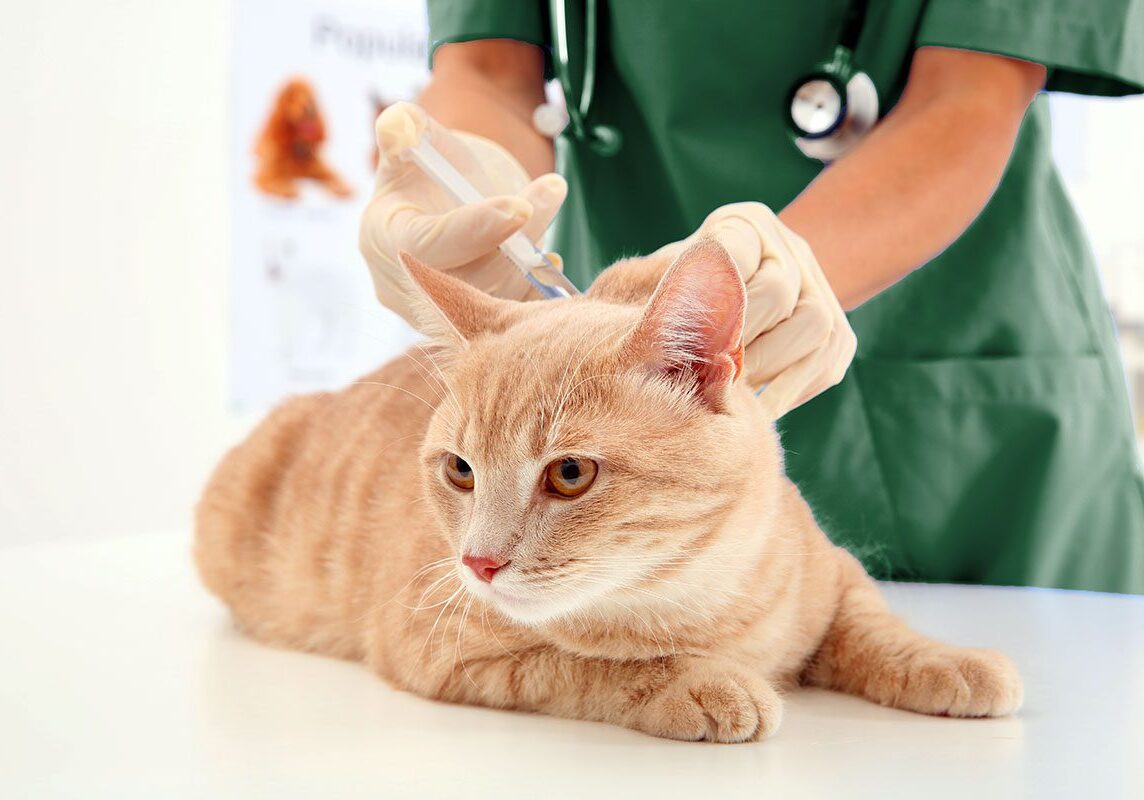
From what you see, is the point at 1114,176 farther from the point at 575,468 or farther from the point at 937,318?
the point at 575,468

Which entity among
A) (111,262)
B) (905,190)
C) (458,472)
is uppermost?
(905,190)

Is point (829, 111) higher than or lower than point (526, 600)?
higher

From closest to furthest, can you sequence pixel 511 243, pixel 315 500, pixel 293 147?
pixel 511 243 → pixel 315 500 → pixel 293 147

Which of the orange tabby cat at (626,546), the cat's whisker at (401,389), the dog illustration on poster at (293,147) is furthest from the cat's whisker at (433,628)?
the dog illustration on poster at (293,147)

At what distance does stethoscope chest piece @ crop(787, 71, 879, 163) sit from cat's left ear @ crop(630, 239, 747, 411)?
1.62ft

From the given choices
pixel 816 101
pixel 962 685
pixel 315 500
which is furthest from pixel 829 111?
pixel 315 500

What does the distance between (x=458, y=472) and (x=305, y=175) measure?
10.6ft

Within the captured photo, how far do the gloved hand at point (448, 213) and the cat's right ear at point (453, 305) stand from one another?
0.31 feet

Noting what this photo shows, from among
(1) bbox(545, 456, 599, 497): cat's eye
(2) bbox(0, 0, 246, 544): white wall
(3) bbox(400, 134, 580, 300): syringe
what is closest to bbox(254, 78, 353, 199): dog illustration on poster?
(2) bbox(0, 0, 246, 544): white wall

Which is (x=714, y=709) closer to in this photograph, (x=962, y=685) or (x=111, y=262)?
(x=962, y=685)

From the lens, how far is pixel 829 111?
53.1 inches

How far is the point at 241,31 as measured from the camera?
388 cm

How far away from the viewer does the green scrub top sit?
5.39 feet

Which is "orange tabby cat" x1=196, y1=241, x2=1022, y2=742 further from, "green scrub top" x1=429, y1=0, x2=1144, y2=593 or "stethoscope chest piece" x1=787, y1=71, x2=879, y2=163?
"green scrub top" x1=429, y1=0, x2=1144, y2=593
